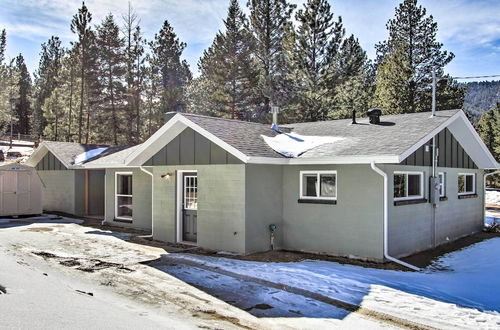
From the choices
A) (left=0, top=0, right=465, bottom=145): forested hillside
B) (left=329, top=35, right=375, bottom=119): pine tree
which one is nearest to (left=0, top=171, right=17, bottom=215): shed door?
(left=0, top=0, right=465, bottom=145): forested hillside

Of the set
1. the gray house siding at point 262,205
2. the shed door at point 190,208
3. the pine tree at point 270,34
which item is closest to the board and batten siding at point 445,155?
the gray house siding at point 262,205

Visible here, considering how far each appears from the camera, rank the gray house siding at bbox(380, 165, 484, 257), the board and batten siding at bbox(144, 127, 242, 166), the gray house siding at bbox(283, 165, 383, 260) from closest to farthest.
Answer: the gray house siding at bbox(283, 165, 383, 260) < the gray house siding at bbox(380, 165, 484, 257) < the board and batten siding at bbox(144, 127, 242, 166)

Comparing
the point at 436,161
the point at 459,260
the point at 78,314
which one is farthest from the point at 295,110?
the point at 78,314

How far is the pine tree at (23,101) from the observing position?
186 feet

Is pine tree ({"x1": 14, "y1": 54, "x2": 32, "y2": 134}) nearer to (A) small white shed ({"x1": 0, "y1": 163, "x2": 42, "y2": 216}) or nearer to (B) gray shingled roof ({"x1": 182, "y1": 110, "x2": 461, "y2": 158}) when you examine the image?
(A) small white shed ({"x1": 0, "y1": 163, "x2": 42, "y2": 216})

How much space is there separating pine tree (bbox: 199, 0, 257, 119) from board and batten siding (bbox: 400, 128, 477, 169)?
671 inches

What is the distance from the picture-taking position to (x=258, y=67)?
28.9 metres

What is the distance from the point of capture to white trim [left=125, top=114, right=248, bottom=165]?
10023 millimetres

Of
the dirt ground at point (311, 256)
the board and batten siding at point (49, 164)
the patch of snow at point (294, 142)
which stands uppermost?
the patch of snow at point (294, 142)

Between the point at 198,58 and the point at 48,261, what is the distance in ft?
94.0

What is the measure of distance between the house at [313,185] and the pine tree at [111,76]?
823 inches

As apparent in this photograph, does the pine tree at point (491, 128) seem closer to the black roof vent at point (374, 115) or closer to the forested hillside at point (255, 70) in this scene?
the forested hillside at point (255, 70)

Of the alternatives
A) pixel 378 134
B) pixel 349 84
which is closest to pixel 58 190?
pixel 378 134

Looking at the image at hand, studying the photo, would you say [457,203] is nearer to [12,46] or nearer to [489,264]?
[489,264]
